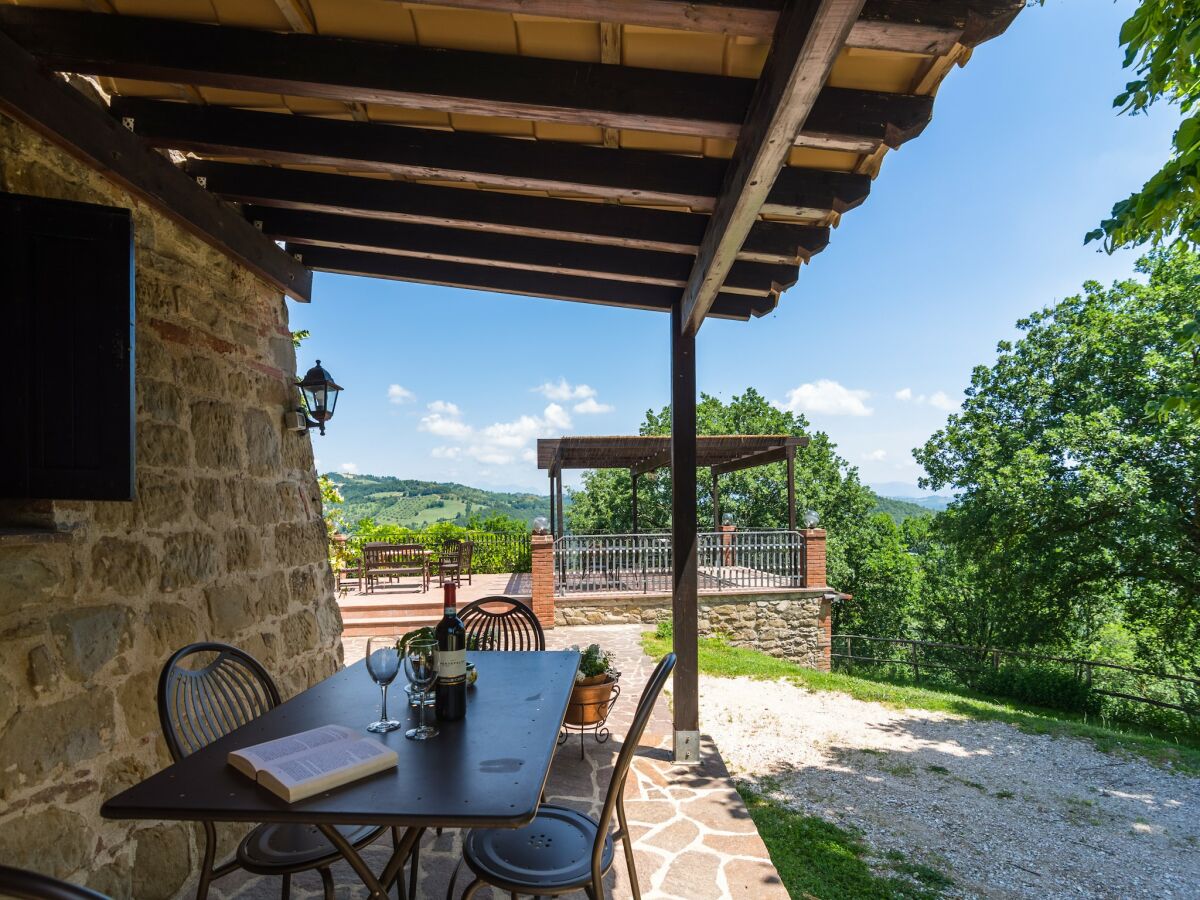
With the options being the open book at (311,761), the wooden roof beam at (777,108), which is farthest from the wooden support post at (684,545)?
the open book at (311,761)

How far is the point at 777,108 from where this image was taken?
1.41 m

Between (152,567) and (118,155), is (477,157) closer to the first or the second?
(118,155)

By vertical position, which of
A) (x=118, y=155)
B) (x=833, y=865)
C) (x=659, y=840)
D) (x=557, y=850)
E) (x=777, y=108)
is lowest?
(x=833, y=865)

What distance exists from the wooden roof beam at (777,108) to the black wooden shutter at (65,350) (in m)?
1.77

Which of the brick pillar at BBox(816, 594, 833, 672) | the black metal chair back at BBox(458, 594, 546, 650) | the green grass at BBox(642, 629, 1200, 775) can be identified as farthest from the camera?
the brick pillar at BBox(816, 594, 833, 672)

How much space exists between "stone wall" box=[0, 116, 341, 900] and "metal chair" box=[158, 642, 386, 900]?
0.90 ft

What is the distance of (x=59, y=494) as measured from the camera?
5.25 feet

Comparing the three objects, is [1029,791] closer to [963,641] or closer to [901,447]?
[901,447]

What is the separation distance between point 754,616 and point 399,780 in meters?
8.46

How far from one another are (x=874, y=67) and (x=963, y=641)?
55.3 ft

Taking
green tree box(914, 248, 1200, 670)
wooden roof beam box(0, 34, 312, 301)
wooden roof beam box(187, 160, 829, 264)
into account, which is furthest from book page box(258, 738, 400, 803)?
green tree box(914, 248, 1200, 670)

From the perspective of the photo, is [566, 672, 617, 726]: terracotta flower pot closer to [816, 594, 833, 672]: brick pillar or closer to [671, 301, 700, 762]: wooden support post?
[671, 301, 700, 762]: wooden support post

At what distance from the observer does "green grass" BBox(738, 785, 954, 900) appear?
113 inches

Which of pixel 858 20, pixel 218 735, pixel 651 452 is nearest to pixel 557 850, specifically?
pixel 218 735
